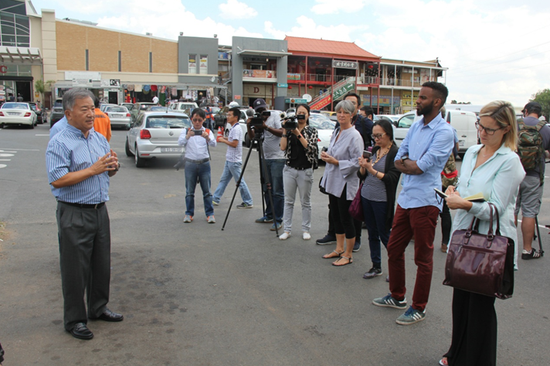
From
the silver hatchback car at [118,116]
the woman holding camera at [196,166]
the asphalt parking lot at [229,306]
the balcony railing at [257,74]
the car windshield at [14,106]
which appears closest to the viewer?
the asphalt parking lot at [229,306]

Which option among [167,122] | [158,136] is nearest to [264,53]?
[167,122]

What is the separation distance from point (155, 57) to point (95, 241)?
45184 mm

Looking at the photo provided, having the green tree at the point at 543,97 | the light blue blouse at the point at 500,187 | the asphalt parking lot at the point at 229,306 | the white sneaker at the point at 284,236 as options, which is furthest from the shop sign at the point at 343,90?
the light blue blouse at the point at 500,187

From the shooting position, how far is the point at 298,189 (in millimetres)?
6363

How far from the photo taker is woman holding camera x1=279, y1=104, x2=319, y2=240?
6.18 m

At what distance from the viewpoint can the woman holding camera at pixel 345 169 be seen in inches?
207

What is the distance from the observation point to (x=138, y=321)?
12.5 feet

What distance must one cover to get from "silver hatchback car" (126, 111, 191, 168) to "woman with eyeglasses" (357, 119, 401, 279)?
8.66m

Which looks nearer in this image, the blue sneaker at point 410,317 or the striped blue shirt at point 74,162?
the striped blue shirt at point 74,162

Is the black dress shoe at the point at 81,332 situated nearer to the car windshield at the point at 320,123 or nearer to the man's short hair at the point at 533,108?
the man's short hair at the point at 533,108

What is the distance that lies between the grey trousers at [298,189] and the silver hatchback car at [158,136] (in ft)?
22.7

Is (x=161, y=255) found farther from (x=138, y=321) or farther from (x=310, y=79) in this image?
(x=310, y=79)

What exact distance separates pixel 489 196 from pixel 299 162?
3.52 metres

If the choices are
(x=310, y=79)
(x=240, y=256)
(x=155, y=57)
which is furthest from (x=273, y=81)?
(x=240, y=256)
